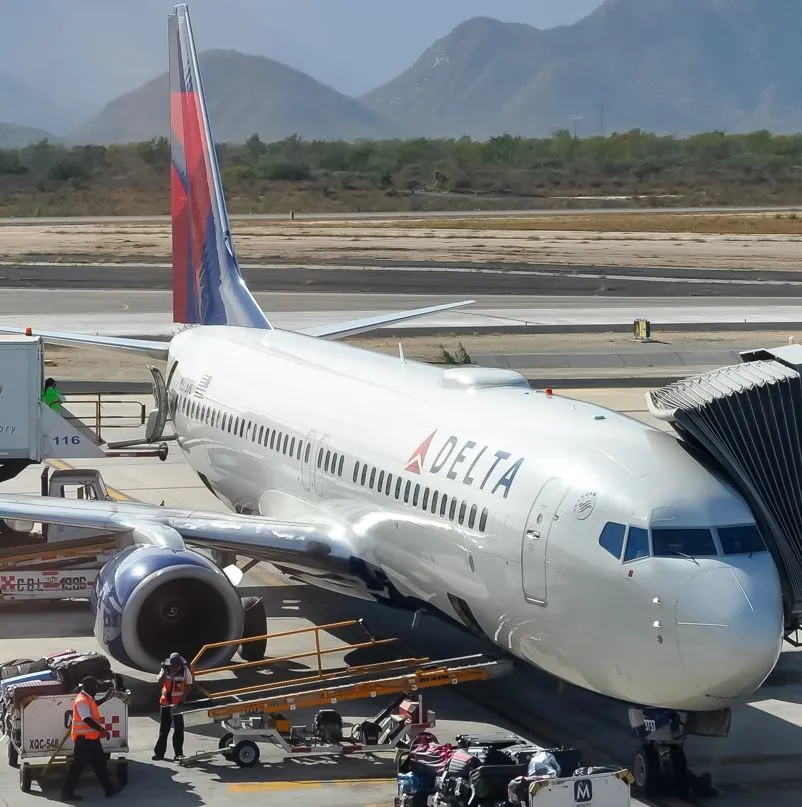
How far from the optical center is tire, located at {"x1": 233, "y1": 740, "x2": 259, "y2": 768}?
714 inches

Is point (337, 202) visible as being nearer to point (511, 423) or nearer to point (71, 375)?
point (71, 375)

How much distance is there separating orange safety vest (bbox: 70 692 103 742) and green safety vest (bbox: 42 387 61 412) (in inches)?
540

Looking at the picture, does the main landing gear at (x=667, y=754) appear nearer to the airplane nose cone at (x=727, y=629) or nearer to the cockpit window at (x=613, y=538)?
the airplane nose cone at (x=727, y=629)

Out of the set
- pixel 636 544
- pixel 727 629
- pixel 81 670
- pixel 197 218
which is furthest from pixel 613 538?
pixel 197 218

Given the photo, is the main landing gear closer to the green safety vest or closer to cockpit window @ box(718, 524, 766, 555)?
cockpit window @ box(718, 524, 766, 555)

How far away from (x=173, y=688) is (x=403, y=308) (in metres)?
51.6

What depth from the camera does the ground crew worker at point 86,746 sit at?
17.0 meters

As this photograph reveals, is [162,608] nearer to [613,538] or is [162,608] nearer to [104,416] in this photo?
[613,538]

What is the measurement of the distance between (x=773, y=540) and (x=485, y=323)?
49766 mm

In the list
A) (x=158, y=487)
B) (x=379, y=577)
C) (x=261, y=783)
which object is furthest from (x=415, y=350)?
(x=261, y=783)

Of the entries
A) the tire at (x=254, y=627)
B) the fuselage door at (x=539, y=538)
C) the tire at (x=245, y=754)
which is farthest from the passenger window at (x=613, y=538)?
the tire at (x=254, y=627)

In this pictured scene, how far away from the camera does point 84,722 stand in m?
17.0

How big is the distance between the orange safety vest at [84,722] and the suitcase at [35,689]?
132 cm

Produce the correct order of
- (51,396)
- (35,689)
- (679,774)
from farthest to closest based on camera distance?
1. (51,396)
2. (35,689)
3. (679,774)
